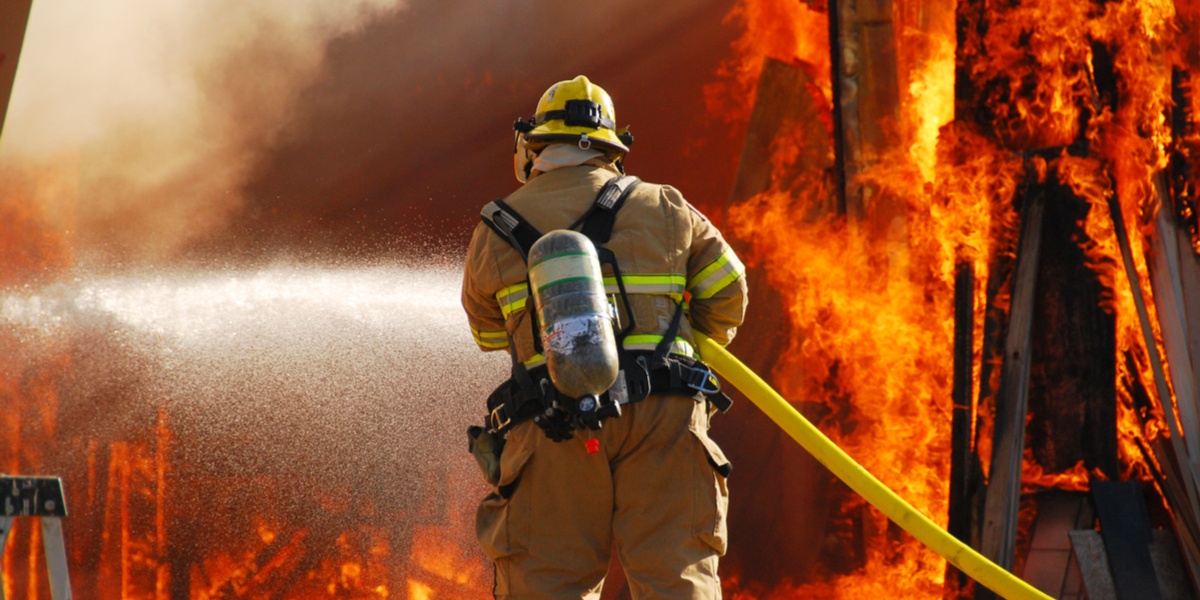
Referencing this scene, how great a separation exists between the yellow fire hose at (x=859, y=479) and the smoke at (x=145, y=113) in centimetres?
333

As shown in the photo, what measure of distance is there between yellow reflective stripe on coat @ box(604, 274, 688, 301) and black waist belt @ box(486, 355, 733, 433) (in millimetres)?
207

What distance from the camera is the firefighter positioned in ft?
10.5

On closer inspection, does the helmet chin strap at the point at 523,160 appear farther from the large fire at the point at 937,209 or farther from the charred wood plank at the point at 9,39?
the large fire at the point at 937,209

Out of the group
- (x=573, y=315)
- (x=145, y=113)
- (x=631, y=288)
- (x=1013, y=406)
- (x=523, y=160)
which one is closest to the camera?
(x=573, y=315)

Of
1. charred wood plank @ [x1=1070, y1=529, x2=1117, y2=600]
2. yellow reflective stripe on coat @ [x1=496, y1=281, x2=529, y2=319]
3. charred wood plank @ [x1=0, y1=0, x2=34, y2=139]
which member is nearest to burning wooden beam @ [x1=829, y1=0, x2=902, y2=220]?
charred wood plank @ [x1=1070, y1=529, x2=1117, y2=600]

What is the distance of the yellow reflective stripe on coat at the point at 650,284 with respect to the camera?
10.8ft

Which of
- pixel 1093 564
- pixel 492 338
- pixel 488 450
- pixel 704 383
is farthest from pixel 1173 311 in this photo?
pixel 488 450

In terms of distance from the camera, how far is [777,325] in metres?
6.43

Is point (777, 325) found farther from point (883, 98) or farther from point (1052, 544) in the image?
point (1052, 544)

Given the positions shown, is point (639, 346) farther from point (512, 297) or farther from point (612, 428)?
point (512, 297)

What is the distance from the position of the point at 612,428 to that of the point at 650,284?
46cm

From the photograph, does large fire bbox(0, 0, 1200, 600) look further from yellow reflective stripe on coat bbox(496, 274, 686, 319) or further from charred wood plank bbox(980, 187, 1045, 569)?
yellow reflective stripe on coat bbox(496, 274, 686, 319)

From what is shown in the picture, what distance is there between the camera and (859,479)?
3855 mm

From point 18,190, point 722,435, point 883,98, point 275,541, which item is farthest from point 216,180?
point 883,98
